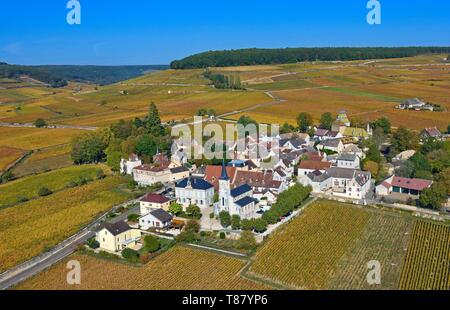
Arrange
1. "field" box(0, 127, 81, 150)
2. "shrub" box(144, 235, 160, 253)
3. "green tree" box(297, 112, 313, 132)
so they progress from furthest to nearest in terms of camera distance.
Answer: "field" box(0, 127, 81, 150), "green tree" box(297, 112, 313, 132), "shrub" box(144, 235, 160, 253)

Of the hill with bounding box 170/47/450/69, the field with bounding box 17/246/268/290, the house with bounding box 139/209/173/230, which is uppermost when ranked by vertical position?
the hill with bounding box 170/47/450/69

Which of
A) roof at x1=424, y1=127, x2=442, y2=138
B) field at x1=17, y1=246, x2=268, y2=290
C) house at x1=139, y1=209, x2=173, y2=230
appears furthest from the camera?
roof at x1=424, y1=127, x2=442, y2=138

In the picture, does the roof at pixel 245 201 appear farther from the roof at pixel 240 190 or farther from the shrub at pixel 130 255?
the shrub at pixel 130 255

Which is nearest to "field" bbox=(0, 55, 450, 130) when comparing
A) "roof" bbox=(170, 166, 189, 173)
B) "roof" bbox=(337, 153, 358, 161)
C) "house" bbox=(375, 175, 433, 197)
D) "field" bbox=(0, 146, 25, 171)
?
"field" bbox=(0, 146, 25, 171)

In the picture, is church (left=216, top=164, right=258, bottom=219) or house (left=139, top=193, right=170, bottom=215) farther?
house (left=139, top=193, right=170, bottom=215)

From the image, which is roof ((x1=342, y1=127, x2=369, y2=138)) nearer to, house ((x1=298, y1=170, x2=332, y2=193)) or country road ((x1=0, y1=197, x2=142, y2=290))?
house ((x1=298, y1=170, x2=332, y2=193))

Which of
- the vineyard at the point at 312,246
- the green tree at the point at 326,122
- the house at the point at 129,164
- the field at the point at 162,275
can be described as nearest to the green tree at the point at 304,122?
the green tree at the point at 326,122

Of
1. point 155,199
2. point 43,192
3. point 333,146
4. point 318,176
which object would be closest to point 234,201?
point 155,199
